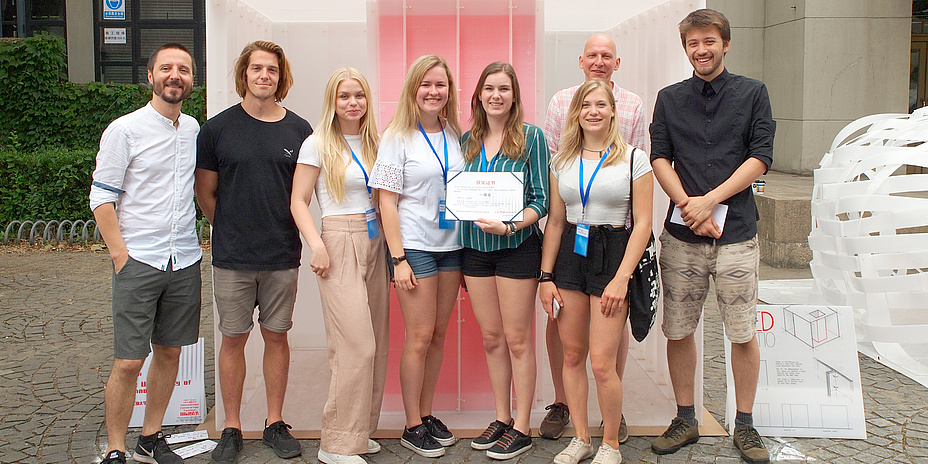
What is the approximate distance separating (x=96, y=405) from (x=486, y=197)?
9.64 feet

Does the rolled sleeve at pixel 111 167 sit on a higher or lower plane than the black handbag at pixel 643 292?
higher

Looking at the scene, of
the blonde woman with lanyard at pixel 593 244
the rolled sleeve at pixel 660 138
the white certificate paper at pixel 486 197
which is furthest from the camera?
the rolled sleeve at pixel 660 138

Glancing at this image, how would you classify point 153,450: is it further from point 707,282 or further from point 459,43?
point 707,282

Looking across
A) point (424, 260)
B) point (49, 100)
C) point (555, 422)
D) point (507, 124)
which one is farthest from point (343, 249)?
point (49, 100)

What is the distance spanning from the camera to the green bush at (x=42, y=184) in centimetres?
1091

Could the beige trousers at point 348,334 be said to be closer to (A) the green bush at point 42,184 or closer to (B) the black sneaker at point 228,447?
(B) the black sneaker at point 228,447

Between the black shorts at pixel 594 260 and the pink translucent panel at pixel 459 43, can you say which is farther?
the pink translucent panel at pixel 459 43

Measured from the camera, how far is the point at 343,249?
381cm

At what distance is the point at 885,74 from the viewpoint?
1219 cm

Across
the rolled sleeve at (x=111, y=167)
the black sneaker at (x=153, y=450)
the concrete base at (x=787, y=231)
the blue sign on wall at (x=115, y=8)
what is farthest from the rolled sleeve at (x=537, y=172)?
the blue sign on wall at (x=115, y=8)

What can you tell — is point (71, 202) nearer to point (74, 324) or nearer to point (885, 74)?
point (74, 324)

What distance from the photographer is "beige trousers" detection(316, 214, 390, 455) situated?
381 centimetres

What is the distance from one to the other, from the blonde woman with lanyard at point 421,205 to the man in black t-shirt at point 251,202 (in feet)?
1.68

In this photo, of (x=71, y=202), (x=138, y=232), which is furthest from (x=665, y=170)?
(x=71, y=202)
